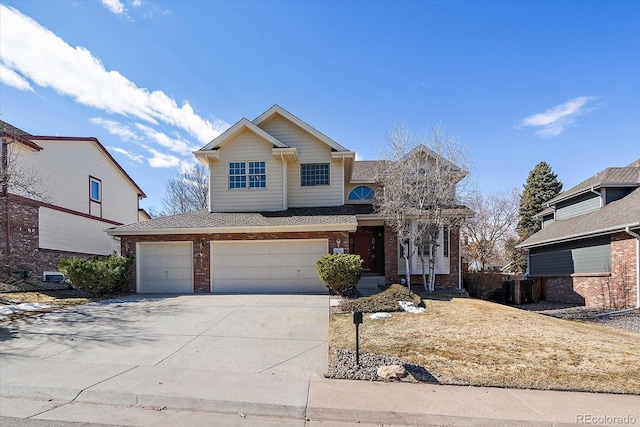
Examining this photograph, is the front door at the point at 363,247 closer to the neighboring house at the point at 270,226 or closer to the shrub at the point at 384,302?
the neighboring house at the point at 270,226

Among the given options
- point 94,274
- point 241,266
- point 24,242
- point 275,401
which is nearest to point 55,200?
point 24,242

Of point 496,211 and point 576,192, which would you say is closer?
point 576,192

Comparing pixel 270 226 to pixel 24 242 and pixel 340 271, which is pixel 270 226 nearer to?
pixel 340 271

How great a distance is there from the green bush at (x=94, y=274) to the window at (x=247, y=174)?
598 cm

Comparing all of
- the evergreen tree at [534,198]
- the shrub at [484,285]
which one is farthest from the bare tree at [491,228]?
the shrub at [484,285]

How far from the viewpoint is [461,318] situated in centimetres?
926

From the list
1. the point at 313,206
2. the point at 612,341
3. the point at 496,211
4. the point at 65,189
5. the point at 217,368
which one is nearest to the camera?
the point at 217,368

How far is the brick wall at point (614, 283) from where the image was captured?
13211 mm

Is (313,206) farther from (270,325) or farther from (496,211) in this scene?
(496,211)

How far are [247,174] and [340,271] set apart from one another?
7.16 m

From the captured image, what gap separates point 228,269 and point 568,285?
53.5 ft

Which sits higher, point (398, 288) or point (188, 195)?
point (188, 195)

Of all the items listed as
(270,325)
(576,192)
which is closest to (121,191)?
(270,325)

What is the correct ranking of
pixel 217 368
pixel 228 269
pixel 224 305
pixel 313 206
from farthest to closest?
1. pixel 313 206
2. pixel 228 269
3. pixel 224 305
4. pixel 217 368
